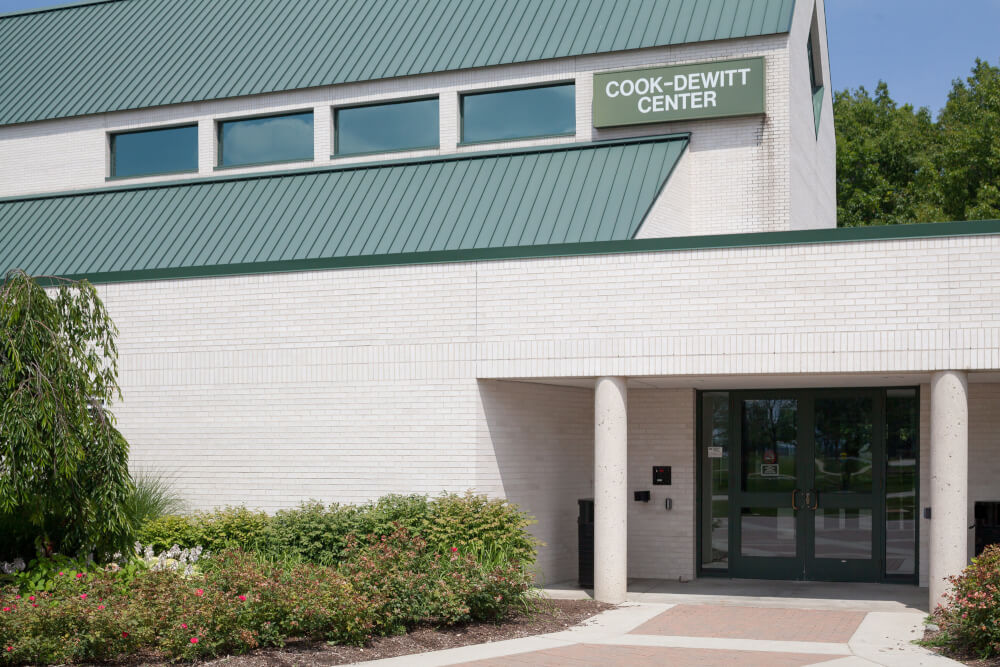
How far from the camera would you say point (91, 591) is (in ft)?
38.5

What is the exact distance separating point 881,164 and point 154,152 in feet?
97.1

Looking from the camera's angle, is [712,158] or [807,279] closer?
[807,279]

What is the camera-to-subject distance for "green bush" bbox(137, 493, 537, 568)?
46.2ft

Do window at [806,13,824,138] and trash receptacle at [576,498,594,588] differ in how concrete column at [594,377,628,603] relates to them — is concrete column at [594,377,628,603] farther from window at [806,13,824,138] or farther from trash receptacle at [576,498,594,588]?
window at [806,13,824,138]

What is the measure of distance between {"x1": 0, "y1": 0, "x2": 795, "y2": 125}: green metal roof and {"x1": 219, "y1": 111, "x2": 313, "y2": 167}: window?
0.64 metres

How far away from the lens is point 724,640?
38.5 ft

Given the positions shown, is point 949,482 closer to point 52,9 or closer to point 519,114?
point 519,114

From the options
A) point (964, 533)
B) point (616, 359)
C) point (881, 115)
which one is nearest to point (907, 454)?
point (964, 533)

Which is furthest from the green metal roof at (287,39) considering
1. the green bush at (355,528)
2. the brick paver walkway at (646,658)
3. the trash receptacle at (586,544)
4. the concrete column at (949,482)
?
the brick paver walkway at (646,658)

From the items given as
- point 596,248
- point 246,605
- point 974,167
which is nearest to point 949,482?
point 596,248

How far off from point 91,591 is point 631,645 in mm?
5558

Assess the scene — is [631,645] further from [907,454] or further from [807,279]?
[907,454]

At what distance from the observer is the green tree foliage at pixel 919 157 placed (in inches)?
1387

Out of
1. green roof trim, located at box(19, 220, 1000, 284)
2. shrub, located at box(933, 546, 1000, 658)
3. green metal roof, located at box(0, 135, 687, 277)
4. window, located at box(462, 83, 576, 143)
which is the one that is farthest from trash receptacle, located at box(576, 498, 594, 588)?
window, located at box(462, 83, 576, 143)
